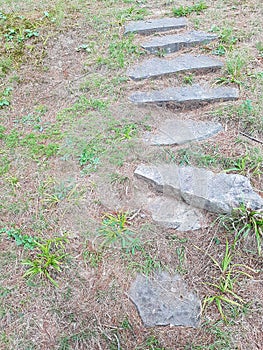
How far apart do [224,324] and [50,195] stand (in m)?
1.20

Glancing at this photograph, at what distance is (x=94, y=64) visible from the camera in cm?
322

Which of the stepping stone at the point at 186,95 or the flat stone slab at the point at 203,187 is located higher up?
the stepping stone at the point at 186,95

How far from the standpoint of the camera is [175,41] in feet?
11.0

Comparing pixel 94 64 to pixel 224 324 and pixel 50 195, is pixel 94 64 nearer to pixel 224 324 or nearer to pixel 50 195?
pixel 50 195

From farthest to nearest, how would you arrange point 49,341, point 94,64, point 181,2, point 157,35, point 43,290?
point 181,2 → point 157,35 → point 94,64 → point 43,290 → point 49,341

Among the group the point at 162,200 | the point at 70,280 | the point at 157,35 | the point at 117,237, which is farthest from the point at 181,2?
the point at 70,280

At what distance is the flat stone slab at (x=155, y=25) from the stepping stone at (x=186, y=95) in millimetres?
881

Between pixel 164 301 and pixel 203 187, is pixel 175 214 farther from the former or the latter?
pixel 164 301

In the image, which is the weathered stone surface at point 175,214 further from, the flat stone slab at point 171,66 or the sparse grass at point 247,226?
the flat stone slab at point 171,66

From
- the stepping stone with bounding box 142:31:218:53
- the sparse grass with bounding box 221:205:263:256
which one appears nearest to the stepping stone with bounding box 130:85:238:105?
the stepping stone with bounding box 142:31:218:53

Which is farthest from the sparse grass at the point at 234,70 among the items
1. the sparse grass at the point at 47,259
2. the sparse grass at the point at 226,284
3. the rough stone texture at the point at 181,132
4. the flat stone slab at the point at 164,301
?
the sparse grass at the point at 47,259

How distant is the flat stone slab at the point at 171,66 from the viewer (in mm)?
3066

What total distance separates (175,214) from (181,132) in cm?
67

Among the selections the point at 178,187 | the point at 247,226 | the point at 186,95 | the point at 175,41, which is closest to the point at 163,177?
the point at 178,187
